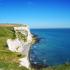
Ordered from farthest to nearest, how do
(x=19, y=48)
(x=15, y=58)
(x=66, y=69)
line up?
(x=19, y=48), (x=15, y=58), (x=66, y=69)

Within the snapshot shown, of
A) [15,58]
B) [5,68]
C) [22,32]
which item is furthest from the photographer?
[22,32]

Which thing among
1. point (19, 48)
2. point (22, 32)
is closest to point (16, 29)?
point (22, 32)

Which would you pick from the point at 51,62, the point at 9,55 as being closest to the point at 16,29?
the point at 51,62

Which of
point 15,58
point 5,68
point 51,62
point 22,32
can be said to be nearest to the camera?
A: point 5,68

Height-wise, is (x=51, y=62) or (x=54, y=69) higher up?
(x=54, y=69)

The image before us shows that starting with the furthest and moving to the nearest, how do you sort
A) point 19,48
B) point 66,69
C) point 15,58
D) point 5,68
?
point 19,48, point 15,58, point 5,68, point 66,69

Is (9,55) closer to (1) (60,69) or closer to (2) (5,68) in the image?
(2) (5,68)

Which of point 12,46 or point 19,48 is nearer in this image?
point 12,46

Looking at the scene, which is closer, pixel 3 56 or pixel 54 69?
pixel 54 69

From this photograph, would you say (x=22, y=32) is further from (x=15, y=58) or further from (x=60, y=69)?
(x=60, y=69)
